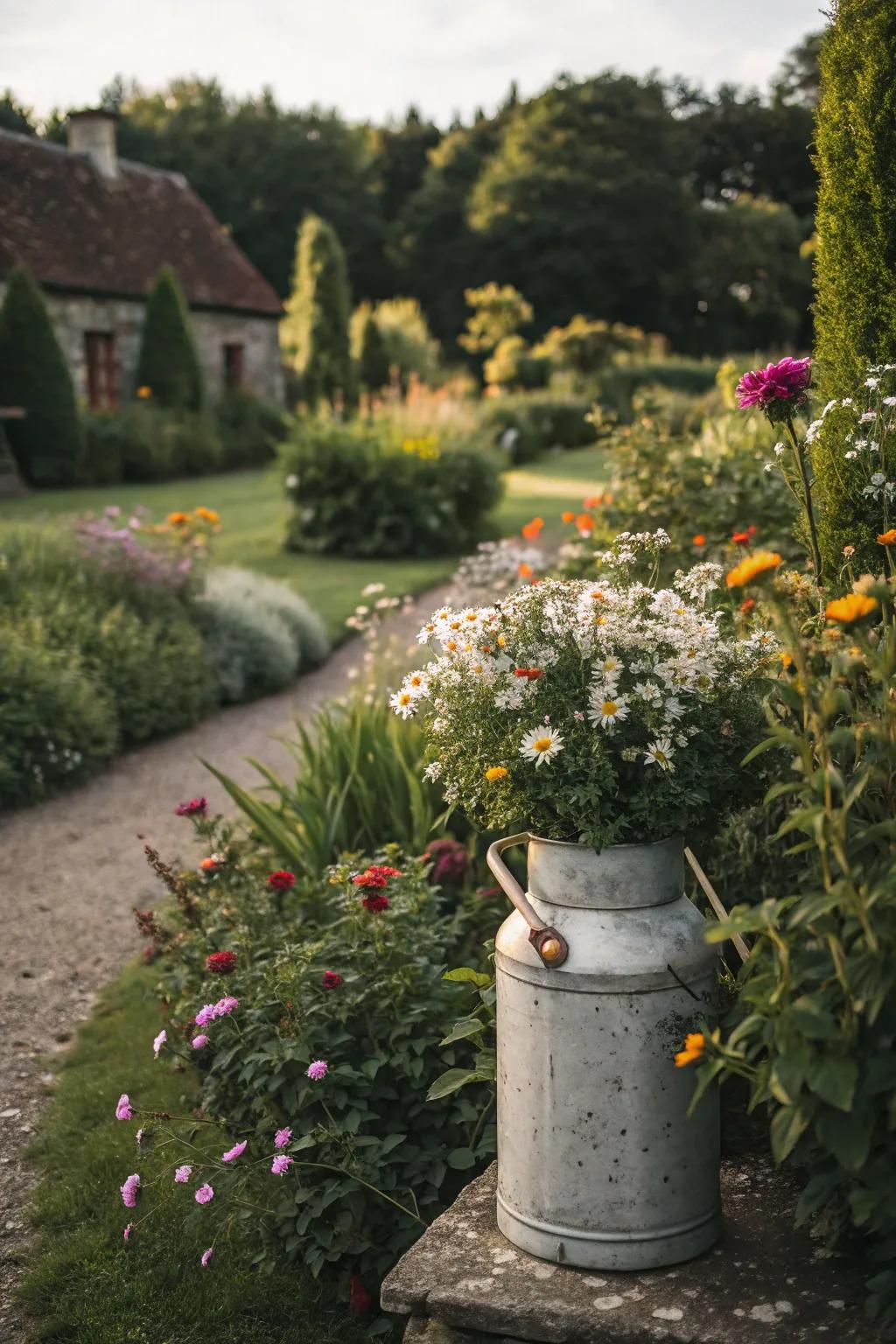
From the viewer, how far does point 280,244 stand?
3884 centimetres

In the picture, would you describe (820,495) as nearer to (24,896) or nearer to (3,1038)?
(3,1038)

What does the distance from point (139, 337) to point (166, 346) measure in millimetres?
783

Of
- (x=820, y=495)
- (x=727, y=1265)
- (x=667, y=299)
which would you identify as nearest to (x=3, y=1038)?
(x=727, y=1265)

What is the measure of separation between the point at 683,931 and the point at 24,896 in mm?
3711

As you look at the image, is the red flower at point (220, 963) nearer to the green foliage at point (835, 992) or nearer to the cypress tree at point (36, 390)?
the green foliage at point (835, 992)

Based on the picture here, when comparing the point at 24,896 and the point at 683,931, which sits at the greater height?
the point at 683,931

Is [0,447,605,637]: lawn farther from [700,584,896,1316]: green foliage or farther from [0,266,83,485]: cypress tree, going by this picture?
[700,584,896,1316]: green foliage

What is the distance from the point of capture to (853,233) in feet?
9.28

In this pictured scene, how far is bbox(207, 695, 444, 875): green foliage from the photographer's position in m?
4.16

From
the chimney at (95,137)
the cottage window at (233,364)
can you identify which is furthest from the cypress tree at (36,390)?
the cottage window at (233,364)

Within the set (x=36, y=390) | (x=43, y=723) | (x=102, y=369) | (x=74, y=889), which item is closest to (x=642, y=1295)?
(x=74, y=889)

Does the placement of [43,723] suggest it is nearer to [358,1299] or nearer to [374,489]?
[358,1299]

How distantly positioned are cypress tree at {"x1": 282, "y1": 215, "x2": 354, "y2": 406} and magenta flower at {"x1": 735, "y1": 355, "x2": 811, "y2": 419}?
948 inches

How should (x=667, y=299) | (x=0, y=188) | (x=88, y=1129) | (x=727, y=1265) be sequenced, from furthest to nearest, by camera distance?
(x=667, y=299), (x=0, y=188), (x=88, y=1129), (x=727, y=1265)
